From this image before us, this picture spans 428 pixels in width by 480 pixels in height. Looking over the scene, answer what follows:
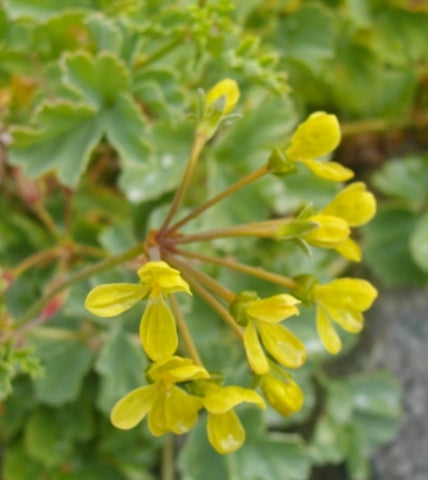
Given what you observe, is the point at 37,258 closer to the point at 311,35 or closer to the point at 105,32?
the point at 105,32

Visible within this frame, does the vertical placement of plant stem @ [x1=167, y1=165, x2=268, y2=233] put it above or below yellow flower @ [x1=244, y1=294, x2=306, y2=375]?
above

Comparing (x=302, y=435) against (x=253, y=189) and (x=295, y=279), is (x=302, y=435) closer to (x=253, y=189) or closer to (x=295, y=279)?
Answer: (x=253, y=189)

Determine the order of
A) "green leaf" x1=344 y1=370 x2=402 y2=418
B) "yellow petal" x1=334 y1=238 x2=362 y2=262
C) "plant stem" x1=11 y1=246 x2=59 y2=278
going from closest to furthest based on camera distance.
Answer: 1. "yellow petal" x1=334 y1=238 x2=362 y2=262
2. "plant stem" x1=11 y1=246 x2=59 y2=278
3. "green leaf" x1=344 y1=370 x2=402 y2=418

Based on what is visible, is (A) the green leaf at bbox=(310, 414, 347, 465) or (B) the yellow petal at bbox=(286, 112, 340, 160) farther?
(A) the green leaf at bbox=(310, 414, 347, 465)

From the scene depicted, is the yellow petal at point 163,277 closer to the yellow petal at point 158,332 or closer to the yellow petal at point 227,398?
the yellow petal at point 158,332

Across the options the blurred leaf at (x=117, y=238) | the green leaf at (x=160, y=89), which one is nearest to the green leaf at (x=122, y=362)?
the blurred leaf at (x=117, y=238)

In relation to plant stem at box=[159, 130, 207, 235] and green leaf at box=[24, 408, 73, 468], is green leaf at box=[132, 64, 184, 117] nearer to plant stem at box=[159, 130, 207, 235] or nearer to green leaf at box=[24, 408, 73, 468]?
plant stem at box=[159, 130, 207, 235]

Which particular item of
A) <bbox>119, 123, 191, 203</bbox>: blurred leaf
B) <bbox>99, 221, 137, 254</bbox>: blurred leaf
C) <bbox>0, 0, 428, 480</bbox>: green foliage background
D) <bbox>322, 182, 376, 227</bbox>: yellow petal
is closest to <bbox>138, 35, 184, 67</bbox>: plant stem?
<bbox>0, 0, 428, 480</bbox>: green foliage background
